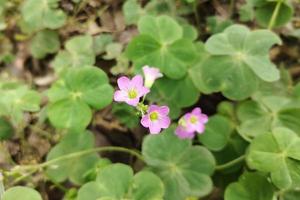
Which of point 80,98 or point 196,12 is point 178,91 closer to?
point 80,98

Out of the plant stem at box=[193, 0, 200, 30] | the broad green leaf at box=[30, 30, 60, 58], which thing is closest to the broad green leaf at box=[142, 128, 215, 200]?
the plant stem at box=[193, 0, 200, 30]

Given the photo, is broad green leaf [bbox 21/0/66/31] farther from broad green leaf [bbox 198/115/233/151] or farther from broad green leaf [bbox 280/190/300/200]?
broad green leaf [bbox 280/190/300/200]

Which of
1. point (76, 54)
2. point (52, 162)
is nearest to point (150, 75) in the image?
point (52, 162)

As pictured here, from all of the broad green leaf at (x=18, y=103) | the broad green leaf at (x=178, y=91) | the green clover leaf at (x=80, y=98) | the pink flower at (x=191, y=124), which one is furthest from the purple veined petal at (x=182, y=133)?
the broad green leaf at (x=18, y=103)

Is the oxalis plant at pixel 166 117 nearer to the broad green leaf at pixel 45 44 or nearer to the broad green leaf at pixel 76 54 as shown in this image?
the broad green leaf at pixel 76 54

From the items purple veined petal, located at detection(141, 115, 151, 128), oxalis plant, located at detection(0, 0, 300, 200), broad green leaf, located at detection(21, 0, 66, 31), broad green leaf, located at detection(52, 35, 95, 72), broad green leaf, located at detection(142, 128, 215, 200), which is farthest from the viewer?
broad green leaf, located at detection(21, 0, 66, 31)

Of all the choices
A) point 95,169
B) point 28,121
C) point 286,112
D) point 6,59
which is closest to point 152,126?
point 95,169
